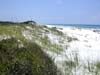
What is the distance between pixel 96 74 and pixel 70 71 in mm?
856

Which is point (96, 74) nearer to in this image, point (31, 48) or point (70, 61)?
point (70, 61)

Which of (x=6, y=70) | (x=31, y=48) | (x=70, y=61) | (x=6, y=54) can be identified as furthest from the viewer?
(x=70, y=61)

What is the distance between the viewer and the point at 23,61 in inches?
277

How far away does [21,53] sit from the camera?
7.54m

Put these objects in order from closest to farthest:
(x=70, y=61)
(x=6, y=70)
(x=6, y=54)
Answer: (x=6, y=70) < (x=6, y=54) < (x=70, y=61)

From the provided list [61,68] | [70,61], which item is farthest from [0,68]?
[70,61]

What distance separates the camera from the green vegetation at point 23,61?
6750mm

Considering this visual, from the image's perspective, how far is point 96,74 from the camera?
779 cm

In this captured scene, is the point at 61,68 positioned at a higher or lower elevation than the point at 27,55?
lower

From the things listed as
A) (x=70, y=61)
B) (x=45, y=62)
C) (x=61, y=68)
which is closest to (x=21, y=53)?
(x=45, y=62)

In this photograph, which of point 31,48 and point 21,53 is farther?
point 31,48

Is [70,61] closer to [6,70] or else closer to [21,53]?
[21,53]

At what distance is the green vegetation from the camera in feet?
22.1

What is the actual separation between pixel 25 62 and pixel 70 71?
1628 millimetres
